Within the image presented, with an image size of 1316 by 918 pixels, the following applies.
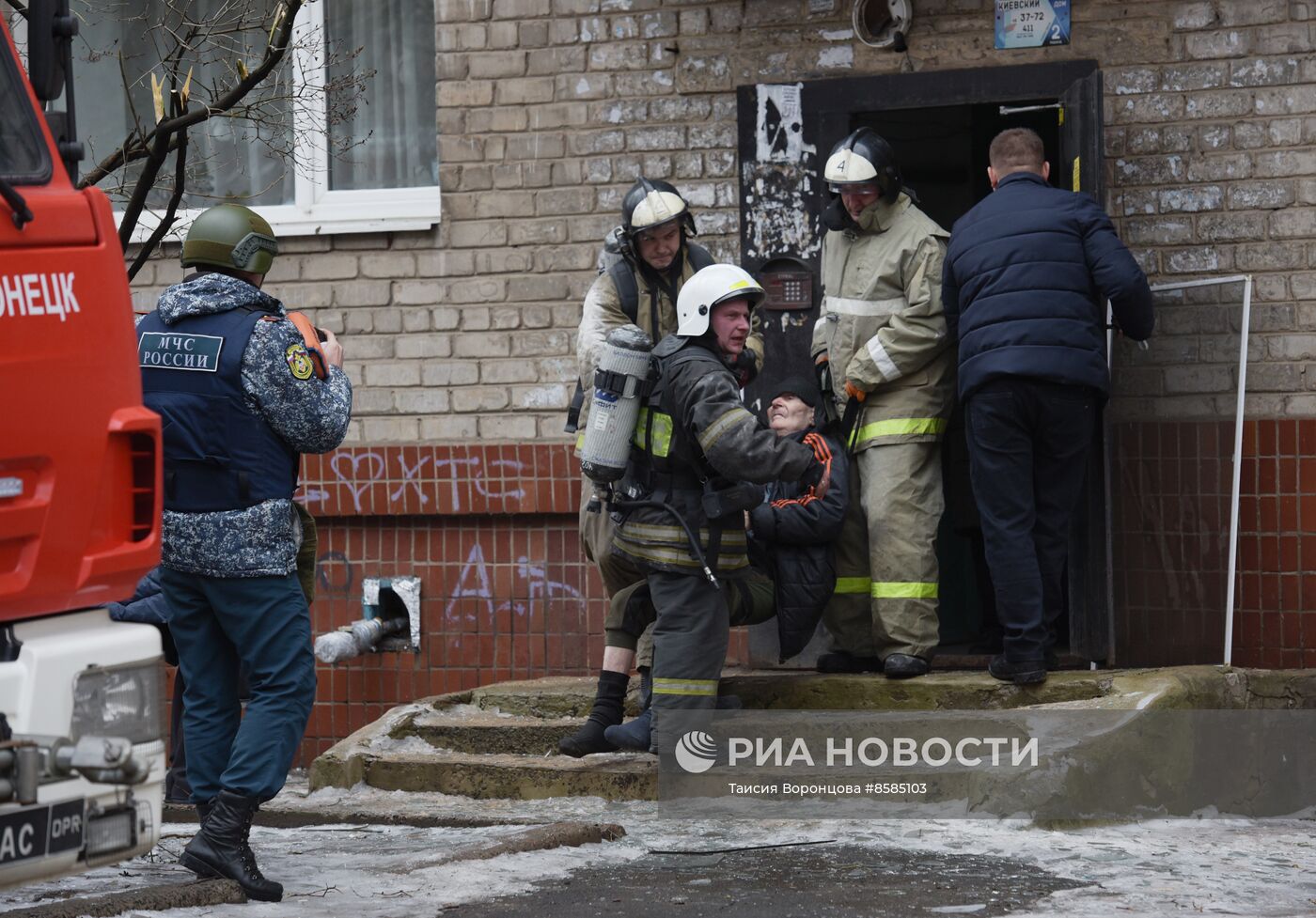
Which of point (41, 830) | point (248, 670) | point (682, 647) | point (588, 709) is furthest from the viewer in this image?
point (588, 709)

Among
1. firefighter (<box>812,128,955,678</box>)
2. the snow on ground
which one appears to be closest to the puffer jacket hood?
the snow on ground

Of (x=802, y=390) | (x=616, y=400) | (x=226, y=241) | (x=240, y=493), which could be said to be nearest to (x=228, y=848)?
(x=240, y=493)

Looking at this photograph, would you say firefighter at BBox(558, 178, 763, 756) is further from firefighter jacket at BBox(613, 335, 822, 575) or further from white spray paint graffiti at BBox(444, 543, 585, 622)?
white spray paint graffiti at BBox(444, 543, 585, 622)

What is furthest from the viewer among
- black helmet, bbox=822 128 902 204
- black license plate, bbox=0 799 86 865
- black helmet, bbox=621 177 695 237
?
black helmet, bbox=822 128 902 204

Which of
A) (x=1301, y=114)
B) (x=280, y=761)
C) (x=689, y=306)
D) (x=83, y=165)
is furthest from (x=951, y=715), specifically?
(x=83, y=165)

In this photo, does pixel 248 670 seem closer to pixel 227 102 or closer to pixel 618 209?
pixel 227 102

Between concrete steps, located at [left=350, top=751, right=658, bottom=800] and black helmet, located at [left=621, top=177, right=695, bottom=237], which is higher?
black helmet, located at [left=621, top=177, right=695, bottom=237]

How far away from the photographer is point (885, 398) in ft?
22.2

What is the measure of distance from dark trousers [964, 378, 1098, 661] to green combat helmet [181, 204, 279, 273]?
8.72ft

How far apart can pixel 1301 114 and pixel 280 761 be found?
184 inches

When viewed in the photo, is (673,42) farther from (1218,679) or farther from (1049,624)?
(1218,679)

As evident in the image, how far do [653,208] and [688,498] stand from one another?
1.09 metres

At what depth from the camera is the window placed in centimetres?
814

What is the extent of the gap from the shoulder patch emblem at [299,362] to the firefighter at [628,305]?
1.62m
